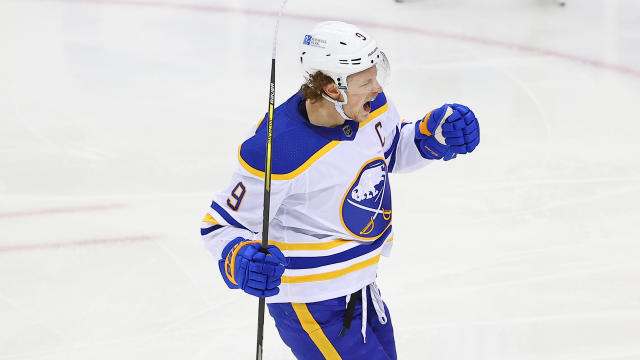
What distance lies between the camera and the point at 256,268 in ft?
7.70

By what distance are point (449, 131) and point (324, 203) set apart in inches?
18.1

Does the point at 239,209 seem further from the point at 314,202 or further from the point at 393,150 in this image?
the point at 393,150

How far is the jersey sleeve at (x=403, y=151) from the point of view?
9.39 feet

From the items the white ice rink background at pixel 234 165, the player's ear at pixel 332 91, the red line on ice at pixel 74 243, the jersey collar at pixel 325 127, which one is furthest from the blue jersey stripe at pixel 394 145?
the red line on ice at pixel 74 243

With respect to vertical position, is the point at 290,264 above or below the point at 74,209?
above

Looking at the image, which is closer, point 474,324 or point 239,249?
point 239,249

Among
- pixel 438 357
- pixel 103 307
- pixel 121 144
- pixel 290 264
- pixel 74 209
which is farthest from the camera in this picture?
pixel 121 144

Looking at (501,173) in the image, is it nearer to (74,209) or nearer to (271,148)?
(74,209)

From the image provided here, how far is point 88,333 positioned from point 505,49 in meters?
4.39

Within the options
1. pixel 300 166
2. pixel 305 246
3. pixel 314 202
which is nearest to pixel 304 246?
pixel 305 246

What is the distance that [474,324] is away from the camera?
396 cm

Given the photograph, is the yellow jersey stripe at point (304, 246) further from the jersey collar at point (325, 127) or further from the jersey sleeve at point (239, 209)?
the jersey collar at point (325, 127)

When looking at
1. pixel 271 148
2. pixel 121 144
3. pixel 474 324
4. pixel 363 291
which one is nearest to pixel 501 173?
pixel 474 324

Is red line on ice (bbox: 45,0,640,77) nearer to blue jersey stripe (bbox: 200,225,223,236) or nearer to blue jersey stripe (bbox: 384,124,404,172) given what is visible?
blue jersey stripe (bbox: 384,124,404,172)
